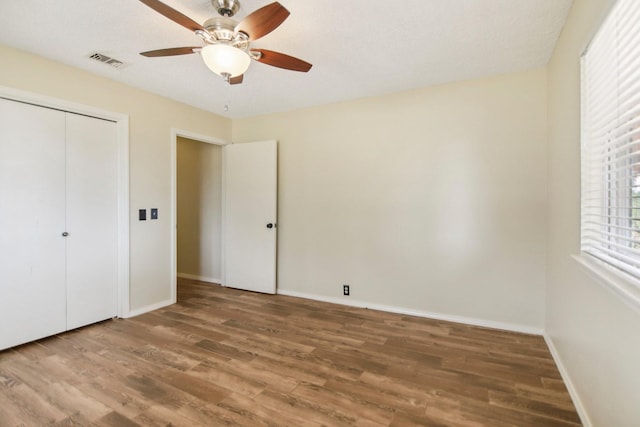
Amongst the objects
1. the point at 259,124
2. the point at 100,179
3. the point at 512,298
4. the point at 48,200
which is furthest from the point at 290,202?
the point at 512,298

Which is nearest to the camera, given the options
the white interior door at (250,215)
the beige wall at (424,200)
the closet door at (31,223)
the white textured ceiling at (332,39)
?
the white textured ceiling at (332,39)

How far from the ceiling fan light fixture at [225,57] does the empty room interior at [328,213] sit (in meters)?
0.01

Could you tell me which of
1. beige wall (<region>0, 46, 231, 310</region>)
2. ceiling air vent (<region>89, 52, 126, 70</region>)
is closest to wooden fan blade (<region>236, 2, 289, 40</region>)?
ceiling air vent (<region>89, 52, 126, 70</region>)

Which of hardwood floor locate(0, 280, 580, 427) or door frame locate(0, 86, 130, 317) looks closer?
hardwood floor locate(0, 280, 580, 427)

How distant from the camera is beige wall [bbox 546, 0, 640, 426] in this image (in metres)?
1.24

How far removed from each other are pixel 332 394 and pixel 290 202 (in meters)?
2.52

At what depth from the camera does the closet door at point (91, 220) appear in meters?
2.88

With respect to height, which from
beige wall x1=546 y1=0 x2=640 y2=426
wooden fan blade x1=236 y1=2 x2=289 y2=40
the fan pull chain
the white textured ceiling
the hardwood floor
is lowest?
the hardwood floor

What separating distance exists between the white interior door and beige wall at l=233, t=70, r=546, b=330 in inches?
6.1

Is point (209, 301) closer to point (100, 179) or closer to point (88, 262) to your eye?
point (88, 262)

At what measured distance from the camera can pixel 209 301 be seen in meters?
3.83

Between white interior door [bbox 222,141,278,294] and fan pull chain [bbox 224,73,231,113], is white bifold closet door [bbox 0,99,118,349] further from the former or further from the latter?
white interior door [bbox 222,141,278,294]

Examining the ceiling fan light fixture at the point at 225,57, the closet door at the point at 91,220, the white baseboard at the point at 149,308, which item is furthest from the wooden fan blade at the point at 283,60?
the white baseboard at the point at 149,308

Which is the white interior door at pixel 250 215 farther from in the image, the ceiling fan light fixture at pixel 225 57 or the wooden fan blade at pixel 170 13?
the wooden fan blade at pixel 170 13
